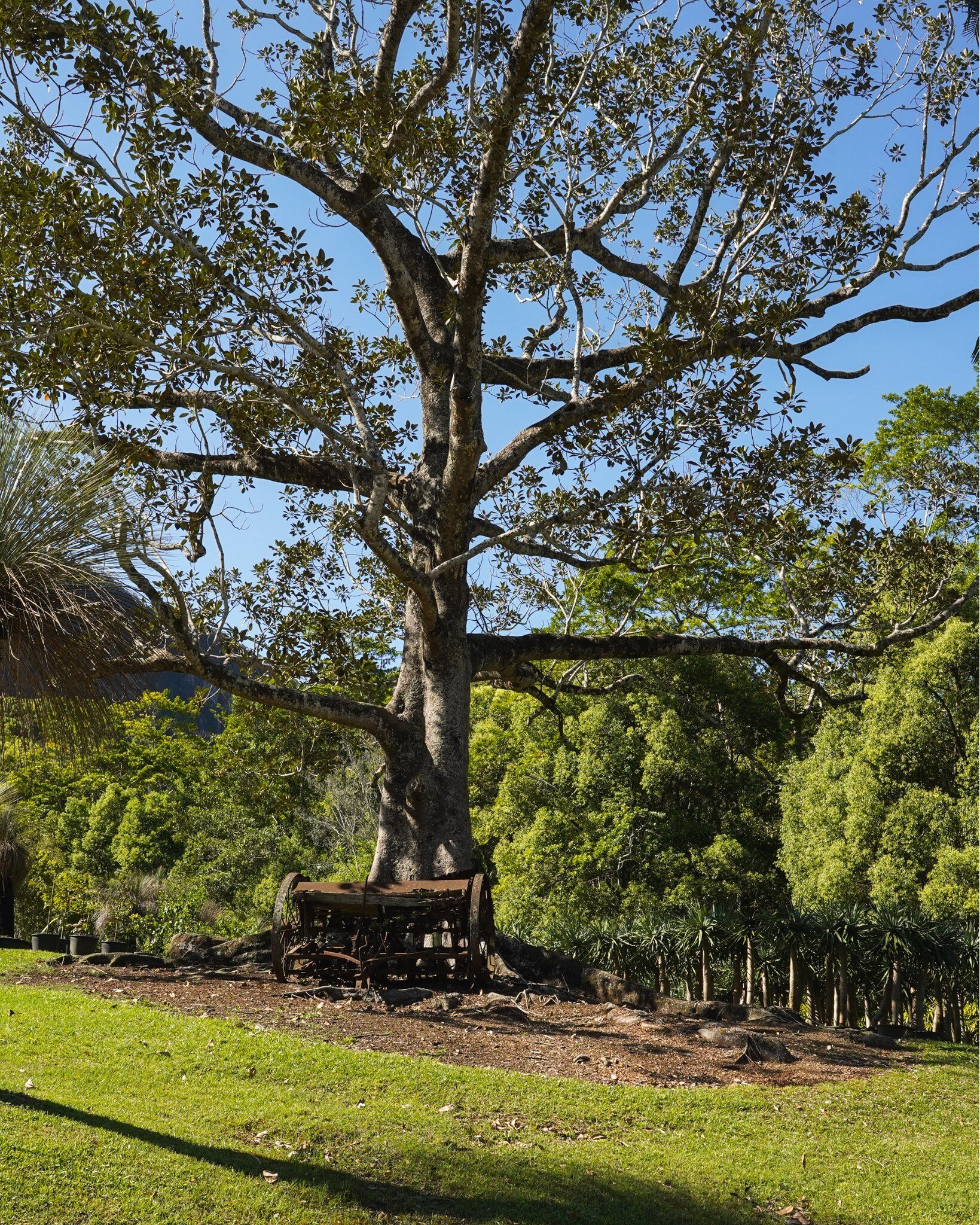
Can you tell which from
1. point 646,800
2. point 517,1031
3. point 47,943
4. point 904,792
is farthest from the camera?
point 646,800

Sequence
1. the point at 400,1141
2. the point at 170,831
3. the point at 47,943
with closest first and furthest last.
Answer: the point at 400,1141 → the point at 47,943 → the point at 170,831

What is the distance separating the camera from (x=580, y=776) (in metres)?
21.5

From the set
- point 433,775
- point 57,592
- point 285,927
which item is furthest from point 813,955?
point 57,592

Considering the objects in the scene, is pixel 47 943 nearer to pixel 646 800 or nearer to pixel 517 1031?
pixel 517 1031

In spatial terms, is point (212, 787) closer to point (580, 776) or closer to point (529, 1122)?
point (580, 776)

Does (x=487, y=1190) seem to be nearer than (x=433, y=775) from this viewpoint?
Yes

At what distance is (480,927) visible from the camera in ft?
29.1

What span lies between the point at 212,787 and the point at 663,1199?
21.8 m

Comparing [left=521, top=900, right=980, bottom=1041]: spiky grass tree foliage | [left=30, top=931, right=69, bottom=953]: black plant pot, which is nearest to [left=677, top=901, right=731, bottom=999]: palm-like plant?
[left=521, top=900, right=980, bottom=1041]: spiky grass tree foliage

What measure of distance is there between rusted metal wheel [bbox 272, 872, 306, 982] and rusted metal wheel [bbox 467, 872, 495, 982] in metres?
1.66

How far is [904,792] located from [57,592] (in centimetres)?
1640

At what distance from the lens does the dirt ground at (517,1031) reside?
24.7ft

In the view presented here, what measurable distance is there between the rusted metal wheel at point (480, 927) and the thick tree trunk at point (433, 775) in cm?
128

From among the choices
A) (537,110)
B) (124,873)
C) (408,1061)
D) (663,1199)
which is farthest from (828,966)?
(124,873)
